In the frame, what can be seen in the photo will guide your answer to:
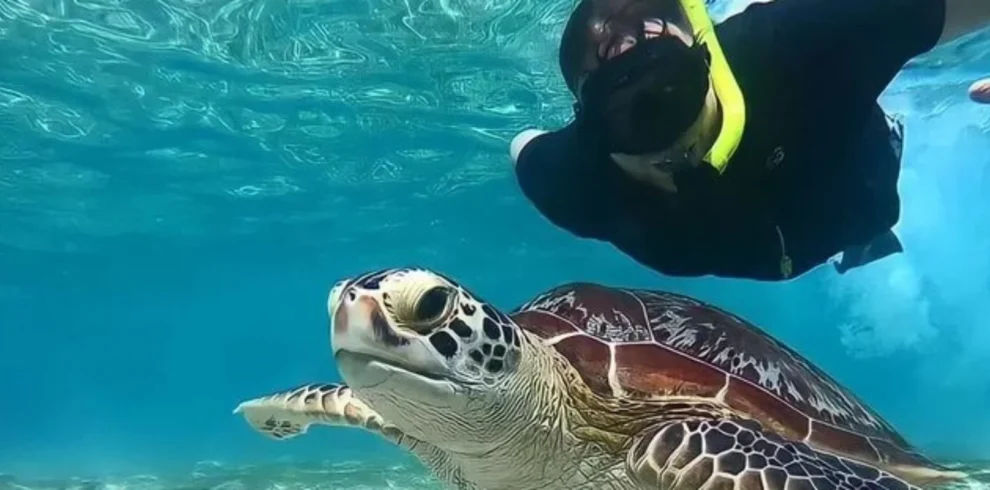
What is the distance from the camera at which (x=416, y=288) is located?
203cm

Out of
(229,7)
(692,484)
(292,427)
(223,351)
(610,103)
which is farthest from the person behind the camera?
(223,351)

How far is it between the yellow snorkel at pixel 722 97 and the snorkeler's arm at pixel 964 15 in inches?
29.2

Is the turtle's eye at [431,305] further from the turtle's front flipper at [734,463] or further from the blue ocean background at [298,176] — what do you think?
the blue ocean background at [298,176]

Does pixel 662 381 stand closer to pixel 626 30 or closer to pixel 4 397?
pixel 626 30

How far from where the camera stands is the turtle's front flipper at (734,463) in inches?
81.7

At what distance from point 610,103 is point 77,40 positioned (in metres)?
9.18

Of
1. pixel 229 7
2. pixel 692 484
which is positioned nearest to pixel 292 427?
pixel 692 484

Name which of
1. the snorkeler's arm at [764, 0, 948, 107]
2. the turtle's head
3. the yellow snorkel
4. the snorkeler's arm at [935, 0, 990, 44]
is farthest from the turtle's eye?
the snorkeler's arm at [935, 0, 990, 44]

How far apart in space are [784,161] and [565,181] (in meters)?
0.84

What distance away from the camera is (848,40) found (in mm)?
2928

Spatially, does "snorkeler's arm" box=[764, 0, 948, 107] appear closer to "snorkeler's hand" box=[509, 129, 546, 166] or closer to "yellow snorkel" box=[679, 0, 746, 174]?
"yellow snorkel" box=[679, 0, 746, 174]

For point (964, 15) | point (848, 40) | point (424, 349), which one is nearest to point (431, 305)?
point (424, 349)

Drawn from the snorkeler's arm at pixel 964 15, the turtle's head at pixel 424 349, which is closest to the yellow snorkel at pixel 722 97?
the snorkeler's arm at pixel 964 15

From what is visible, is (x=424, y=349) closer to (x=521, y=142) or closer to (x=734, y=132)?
(x=734, y=132)
